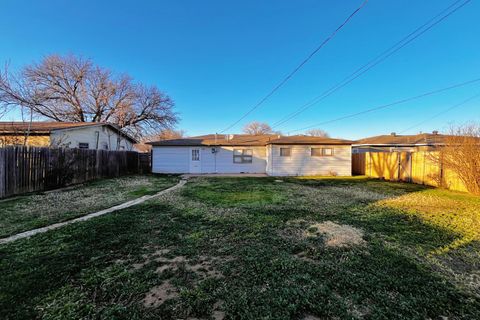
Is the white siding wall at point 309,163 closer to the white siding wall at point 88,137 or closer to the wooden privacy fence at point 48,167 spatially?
the wooden privacy fence at point 48,167

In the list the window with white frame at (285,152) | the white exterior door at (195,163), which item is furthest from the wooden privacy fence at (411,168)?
the white exterior door at (195,163)

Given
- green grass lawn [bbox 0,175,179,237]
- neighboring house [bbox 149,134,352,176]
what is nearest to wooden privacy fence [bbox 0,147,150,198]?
green grass lawn [bbox 0,175,179,237]

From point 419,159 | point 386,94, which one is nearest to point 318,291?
point 419,159

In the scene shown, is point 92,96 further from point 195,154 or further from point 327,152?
point 327,152

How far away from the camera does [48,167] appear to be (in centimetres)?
873

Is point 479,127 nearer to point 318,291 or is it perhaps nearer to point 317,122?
point 318,291

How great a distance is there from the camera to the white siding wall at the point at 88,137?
1267 centimetres

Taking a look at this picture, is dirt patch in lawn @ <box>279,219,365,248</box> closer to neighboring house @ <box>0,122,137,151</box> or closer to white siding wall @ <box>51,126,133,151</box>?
neighboring house @ <box>0,122,137,151</box>

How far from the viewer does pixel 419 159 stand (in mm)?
11000

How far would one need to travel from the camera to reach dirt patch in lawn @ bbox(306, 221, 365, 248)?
350 cm

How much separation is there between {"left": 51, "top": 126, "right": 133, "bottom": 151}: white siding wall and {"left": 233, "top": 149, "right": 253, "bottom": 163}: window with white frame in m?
10.5

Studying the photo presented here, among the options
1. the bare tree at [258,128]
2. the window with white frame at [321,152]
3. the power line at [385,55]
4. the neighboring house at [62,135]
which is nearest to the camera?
the power line at [385,55]

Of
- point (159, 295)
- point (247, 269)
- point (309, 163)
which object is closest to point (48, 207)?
point (159, 295)

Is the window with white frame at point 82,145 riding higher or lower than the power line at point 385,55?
lower
